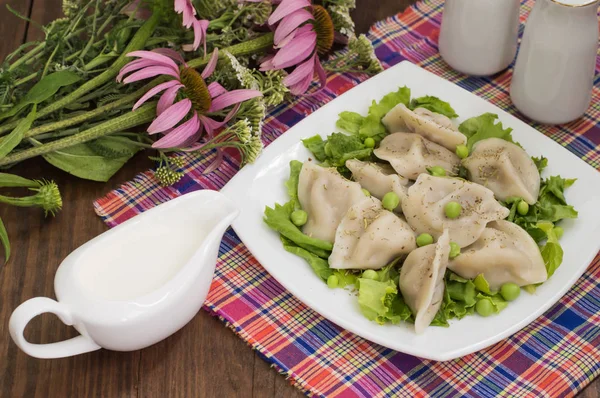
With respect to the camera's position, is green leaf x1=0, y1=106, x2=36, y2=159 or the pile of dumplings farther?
green leaf x1=0, y1=106, x2=36, y2=159

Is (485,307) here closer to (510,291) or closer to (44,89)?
(510,291)

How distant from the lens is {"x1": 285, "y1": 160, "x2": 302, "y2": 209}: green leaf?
1746 mm

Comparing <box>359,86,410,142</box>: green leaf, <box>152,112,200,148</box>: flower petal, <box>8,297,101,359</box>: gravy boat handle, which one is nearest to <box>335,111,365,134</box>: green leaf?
<box>359,86,410,142</box>: green leaf

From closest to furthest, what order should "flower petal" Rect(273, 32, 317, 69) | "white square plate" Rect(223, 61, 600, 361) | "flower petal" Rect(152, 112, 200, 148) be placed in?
"white square plate" Rect(223, 61, 600, 361) → "flower petal" Rect(152, 112, 200, 148) → "flower petal" Rect(273, 32, 317, 69)

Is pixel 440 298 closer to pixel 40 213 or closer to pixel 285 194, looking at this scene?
pixel 285 194

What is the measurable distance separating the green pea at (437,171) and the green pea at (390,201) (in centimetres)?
13

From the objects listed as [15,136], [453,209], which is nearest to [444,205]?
[453,209]

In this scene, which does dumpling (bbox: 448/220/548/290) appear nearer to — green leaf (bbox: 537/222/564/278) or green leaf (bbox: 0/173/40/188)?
green leaf (bbox: 537/222/564/278)

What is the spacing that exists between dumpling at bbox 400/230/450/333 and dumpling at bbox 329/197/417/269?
5 cm

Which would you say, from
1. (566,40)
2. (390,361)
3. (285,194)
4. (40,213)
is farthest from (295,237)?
(566,40)

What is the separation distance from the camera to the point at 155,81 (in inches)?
72.1

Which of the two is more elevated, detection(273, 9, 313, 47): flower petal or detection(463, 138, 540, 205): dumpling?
detection(273, 9, 313, 47): flower petal

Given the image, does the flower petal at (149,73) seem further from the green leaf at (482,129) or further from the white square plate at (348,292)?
the green leaf at (482,129)

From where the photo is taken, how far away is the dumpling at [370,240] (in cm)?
156
